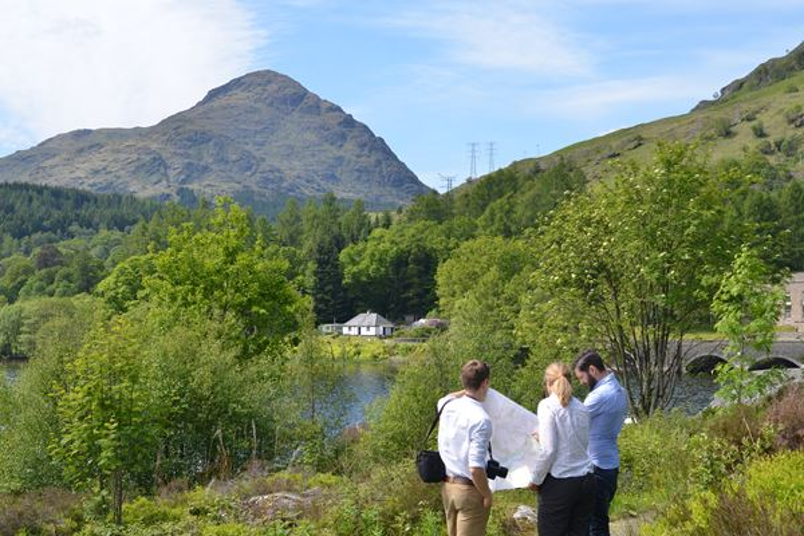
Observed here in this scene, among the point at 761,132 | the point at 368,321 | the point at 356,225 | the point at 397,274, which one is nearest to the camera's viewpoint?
the point at 368,321

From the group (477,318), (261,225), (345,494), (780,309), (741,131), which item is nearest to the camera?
(345,494)

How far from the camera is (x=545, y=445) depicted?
6.36m

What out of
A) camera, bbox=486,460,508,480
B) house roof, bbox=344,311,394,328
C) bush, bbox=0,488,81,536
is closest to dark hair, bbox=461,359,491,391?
camera, bbox=486,460,508,480

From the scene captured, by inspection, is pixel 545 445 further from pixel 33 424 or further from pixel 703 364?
pixel 703 364

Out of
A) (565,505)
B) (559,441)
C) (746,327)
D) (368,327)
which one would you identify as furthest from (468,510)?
(368,327)

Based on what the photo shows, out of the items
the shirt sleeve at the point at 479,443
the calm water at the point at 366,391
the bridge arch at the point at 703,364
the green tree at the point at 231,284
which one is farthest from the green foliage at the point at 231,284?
→ the bridge arch at the point at 703,364

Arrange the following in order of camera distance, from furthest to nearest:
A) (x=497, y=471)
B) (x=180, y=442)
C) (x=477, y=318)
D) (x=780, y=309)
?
(x=477, y=318) → (x=180, y=442) → (x=780, y=309) → (x=497, y=471)

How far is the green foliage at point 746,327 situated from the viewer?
1080 cm

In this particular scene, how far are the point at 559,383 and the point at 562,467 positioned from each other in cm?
69

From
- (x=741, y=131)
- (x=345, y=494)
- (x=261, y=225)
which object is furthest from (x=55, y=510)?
(x=741, y=131)

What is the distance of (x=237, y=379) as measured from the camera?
19516mm

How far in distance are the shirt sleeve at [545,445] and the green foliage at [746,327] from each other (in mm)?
5480

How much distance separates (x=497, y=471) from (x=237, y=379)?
1400cm

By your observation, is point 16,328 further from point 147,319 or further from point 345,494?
point 345,494
